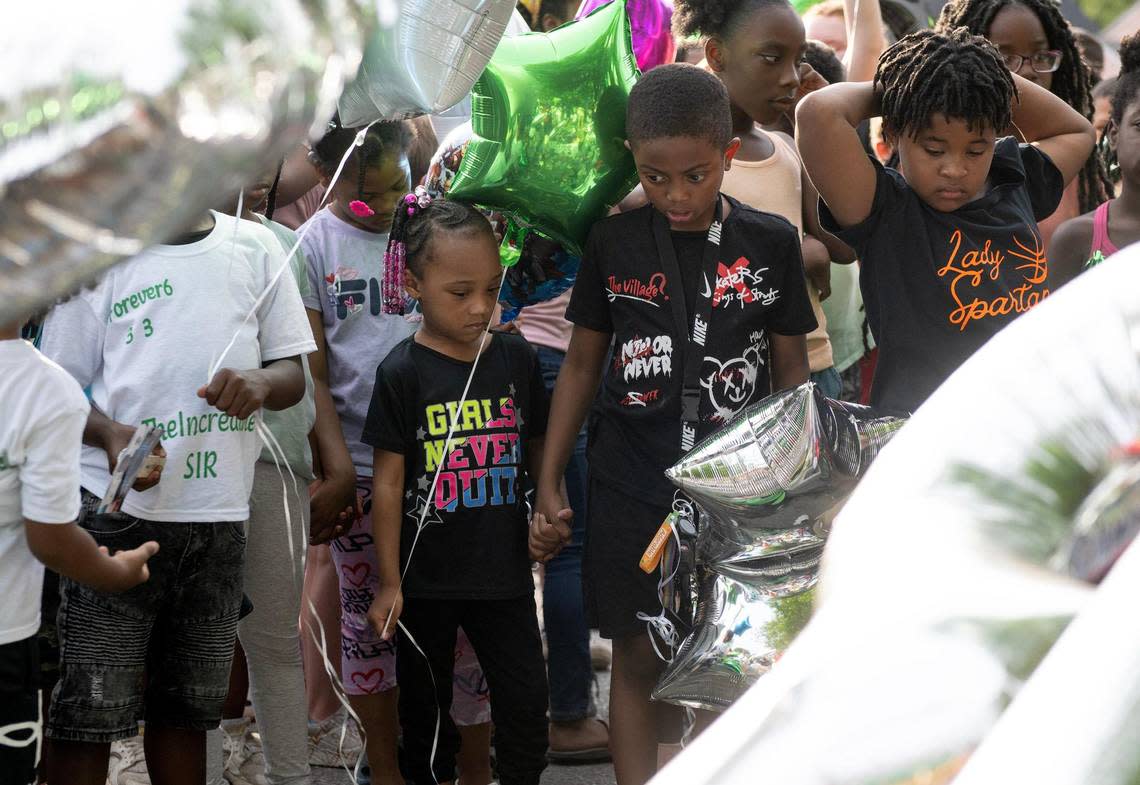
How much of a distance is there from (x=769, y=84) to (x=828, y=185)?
760mm

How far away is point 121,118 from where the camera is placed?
50 cm

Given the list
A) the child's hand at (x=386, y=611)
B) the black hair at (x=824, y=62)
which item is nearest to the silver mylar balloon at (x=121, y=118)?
the child's hand at (x=386, y=611)

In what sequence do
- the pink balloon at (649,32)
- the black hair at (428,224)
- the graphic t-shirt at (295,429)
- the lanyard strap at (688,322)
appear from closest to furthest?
the lanyard strap at (688,322), the black hair at (428,224), the graphic t-shirt at (295,429), the pink balloon at (649,32)

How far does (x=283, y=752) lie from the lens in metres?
2.98

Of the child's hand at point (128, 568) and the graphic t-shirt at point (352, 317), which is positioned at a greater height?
the graphic t-shirt at point (352, 317)

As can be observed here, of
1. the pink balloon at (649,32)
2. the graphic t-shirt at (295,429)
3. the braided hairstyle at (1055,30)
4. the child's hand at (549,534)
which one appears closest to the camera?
the child's hand at (549,534)

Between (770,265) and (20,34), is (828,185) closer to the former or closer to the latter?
(770,265)

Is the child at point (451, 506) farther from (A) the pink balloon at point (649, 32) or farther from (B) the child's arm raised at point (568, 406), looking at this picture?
(A) the pink balloon at point (649, 32)

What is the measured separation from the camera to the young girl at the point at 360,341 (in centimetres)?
321

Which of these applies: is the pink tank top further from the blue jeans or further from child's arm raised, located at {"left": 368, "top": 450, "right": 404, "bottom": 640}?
child's arm raised, located at {"left": 368, "top": 450, "right": 404, "bottom": 640}

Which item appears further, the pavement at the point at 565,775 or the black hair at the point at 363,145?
the pavement at the point at 565,775

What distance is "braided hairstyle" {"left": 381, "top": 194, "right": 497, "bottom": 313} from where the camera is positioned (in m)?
2.97

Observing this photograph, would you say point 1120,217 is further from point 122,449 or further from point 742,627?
point 122,449

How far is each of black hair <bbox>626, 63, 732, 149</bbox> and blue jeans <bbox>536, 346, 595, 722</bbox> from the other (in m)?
0.88
